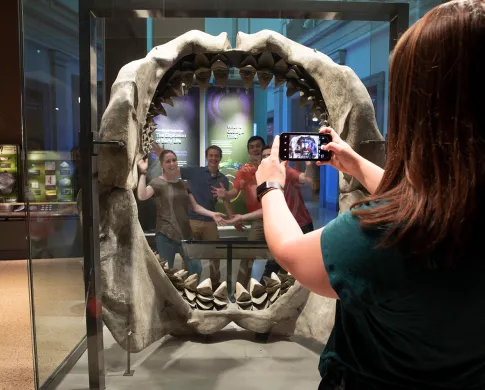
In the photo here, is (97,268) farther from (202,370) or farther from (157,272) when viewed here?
(202,370)

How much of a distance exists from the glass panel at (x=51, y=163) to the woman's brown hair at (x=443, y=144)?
54.3 inches

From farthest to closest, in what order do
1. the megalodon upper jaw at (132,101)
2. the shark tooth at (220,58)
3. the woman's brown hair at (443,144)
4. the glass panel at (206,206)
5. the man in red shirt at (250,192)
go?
the man in red shirt at (250,192)
the shark tooth at (220,58)
the glass panel at (206,206)
the megalodon upper jaw at (132,101)
the woman's brown hair at (443,144)

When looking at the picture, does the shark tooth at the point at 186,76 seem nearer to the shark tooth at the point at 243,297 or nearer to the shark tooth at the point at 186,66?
the shark tooth at the point at 186,66

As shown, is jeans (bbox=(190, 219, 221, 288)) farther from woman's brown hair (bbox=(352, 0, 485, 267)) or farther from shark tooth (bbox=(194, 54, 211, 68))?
woman's brown hair (bbox=(352, 0, 485, 267))

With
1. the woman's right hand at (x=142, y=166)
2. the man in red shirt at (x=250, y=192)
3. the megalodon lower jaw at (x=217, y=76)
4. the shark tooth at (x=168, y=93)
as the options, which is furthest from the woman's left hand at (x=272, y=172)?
the man in red shirt at (x=250, y=192)

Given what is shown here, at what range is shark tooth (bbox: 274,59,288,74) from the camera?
5.59 ft

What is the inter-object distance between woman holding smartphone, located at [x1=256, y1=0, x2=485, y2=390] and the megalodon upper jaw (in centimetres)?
99

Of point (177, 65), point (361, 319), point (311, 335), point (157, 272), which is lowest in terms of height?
point (311, 335)

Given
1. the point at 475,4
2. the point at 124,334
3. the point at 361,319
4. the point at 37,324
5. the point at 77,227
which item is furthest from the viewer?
the point at 77,227

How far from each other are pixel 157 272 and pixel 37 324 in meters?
0.59

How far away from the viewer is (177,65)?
1710 mm

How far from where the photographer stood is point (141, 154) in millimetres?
1688

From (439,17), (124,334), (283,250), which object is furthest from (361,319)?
(124,334)

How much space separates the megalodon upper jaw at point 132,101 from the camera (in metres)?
1.45
